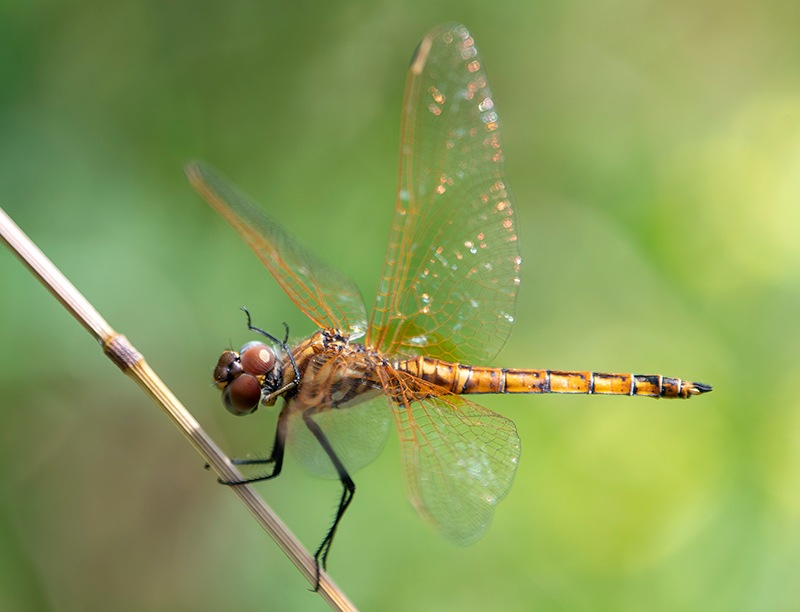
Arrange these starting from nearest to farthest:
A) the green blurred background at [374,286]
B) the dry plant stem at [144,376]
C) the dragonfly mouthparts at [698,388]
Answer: the dry plant stem at [144,376], the dragonfly mouthparts at [698,388], the green blurred background at [374,286]

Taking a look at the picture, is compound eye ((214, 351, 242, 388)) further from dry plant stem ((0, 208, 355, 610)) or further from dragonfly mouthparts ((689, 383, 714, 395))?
dragonfly mouthparts ((689, 383, 714, 395))

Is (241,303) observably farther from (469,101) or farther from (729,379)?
(729,379)

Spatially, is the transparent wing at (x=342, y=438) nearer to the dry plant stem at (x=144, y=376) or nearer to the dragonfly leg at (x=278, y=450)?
the dragonfly leg at (x=278, y=450)

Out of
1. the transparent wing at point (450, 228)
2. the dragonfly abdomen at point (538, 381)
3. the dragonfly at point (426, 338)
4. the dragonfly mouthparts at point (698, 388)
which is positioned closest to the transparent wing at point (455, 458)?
the dragonfly at point (426, 338)

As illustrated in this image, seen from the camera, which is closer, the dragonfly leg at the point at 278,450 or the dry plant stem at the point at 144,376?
the dry plant stem at the point at 144,376

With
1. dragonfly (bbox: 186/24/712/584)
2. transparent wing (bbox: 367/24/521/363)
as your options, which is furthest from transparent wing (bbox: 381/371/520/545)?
transparent wing (bbox: 367/24/521/363)

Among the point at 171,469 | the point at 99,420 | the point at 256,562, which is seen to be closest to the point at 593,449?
the point at 256,562

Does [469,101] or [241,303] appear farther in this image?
[241,303]
